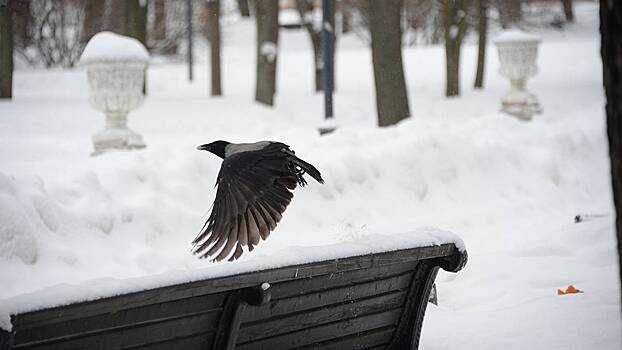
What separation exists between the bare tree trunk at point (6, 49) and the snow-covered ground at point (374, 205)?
28 centimetres

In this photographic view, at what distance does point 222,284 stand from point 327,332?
36.9 inches

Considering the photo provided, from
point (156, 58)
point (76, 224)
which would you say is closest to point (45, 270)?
point (76, 224)

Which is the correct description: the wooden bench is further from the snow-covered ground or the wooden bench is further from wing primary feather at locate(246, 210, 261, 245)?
wing primary feather at locate(246, 210, 261, 245)

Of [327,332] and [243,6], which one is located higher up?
[243,6]

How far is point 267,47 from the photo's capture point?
17656 mm

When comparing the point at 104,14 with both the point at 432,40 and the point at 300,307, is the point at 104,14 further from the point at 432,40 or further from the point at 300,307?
the point at 300,307

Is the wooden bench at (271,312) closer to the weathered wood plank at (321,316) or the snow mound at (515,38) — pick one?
the weathered wood plank at (321,316)

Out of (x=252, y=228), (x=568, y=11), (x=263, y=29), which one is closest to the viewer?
(x=252, y=228)

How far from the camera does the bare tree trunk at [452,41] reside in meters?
20.7

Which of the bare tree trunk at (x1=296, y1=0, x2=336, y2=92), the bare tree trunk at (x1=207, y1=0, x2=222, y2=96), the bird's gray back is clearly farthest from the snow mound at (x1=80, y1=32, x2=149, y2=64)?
the bare tree trunk at (x1=296, y1=0, x2=336, y2=92)

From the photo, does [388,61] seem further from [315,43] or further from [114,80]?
[315,43]

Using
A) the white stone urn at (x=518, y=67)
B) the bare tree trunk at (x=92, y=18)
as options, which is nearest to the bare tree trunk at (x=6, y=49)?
the white stone urn at (x=518, y=67)

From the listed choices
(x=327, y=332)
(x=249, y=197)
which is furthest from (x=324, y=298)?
(x=249, y=197)

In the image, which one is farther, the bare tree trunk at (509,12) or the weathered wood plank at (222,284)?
the bare tree trunk at (509,12)
